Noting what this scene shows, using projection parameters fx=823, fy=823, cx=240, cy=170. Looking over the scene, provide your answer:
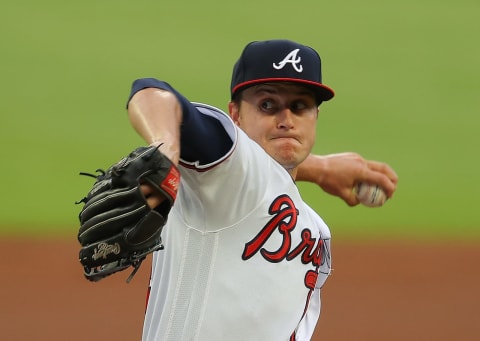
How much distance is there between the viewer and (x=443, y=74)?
8.87 metres

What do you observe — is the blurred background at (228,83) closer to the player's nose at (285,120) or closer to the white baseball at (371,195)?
the white baseball at (371,195)

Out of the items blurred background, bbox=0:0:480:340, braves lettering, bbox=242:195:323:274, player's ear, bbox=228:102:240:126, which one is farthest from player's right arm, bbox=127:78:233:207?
blurred background, bbox=0:0:480:340

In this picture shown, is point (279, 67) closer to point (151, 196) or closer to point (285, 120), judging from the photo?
point (285, 120)

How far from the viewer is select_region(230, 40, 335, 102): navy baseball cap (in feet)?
6.55

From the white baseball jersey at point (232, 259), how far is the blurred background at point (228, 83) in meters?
4.22

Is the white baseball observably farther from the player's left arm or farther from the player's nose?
the player's nose

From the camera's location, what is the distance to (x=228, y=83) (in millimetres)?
8070

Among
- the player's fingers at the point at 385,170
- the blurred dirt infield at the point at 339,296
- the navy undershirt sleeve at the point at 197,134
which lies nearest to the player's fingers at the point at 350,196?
the player's fingers at the point at 385,170

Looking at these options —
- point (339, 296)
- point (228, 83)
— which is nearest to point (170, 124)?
point (339, 296)

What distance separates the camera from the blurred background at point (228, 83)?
6938 millimetres

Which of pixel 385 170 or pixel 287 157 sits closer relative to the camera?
pixel 287 157

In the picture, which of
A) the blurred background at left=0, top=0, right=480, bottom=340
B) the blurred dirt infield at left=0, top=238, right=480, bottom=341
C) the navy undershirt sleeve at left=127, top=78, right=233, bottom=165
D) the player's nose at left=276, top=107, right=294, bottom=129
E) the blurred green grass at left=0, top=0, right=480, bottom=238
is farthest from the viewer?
the blurred green grass at left=0, top=0, right=480, bottom=238

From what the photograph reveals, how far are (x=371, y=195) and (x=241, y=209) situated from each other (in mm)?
910

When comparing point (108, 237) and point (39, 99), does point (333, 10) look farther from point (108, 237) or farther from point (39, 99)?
point (108, 237)
